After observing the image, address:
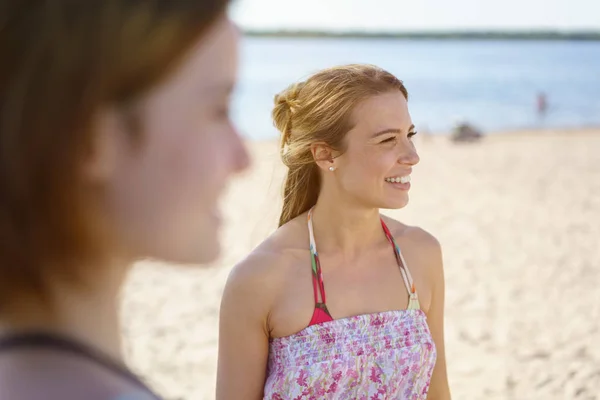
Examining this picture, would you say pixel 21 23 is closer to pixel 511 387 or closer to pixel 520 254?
pixel 511 387

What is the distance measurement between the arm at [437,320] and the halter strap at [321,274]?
114mm

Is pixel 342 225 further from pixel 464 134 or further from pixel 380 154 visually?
pixel 464 134

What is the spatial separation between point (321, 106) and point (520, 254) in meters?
5.38

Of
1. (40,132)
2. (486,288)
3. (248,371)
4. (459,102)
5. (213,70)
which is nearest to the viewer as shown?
(40,132)

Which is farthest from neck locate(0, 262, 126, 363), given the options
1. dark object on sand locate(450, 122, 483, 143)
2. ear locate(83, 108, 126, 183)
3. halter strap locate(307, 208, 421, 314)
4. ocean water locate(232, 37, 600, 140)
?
dark object on sand locate(450, 122, 483, 143)

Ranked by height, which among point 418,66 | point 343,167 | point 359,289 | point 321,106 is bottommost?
point 359,289

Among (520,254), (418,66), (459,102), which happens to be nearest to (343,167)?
(520,254)

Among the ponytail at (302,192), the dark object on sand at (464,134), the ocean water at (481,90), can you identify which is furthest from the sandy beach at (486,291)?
the dark object on sand at (464,134)

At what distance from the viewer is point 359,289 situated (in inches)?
94.7

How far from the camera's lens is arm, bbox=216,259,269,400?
2270 mm

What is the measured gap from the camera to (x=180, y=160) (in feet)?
2.40

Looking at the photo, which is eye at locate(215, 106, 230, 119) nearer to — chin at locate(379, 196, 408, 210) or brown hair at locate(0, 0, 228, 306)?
brown hair at locate(0, 0, 228, 306)

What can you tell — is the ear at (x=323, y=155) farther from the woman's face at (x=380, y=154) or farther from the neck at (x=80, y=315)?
the neck at (x=80, y=315)

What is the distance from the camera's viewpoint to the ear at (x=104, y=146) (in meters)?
0.67
